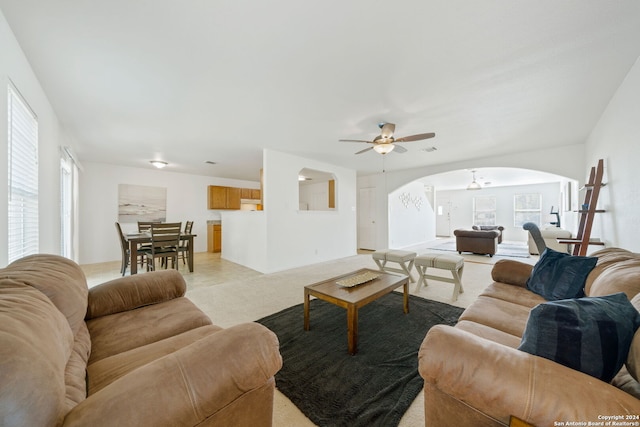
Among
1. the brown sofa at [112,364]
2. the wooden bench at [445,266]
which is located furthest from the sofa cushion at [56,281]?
the wooden bench at [445,266]

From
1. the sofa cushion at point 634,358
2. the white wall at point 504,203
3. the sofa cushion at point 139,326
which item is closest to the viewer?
the sofa cushion at point 634,358

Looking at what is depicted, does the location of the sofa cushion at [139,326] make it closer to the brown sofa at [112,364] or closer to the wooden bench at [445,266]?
the brown sofa at [112,364]

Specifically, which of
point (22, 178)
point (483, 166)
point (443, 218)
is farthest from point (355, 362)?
point (443, 218)

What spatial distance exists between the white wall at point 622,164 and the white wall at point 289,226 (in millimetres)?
4323

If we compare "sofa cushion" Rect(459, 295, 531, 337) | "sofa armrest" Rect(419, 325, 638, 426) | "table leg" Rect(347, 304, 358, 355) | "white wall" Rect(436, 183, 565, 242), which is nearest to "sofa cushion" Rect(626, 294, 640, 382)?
"sofa armrest" Rect(419, 325, 638, 426)

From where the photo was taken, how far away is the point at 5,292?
2.90ft

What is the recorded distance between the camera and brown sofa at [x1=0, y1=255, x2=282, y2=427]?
0.56 meters

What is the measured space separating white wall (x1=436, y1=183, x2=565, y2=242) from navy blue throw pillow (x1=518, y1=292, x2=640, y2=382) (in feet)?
33.1

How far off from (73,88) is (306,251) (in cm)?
407

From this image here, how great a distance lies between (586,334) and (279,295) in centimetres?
289

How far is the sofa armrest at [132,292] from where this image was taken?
150 centimetres

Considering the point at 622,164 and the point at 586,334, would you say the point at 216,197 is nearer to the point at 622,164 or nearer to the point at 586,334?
the point at 586,334

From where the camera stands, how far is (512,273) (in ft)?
6.90

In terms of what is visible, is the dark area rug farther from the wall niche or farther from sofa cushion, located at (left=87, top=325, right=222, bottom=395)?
the wall niche
